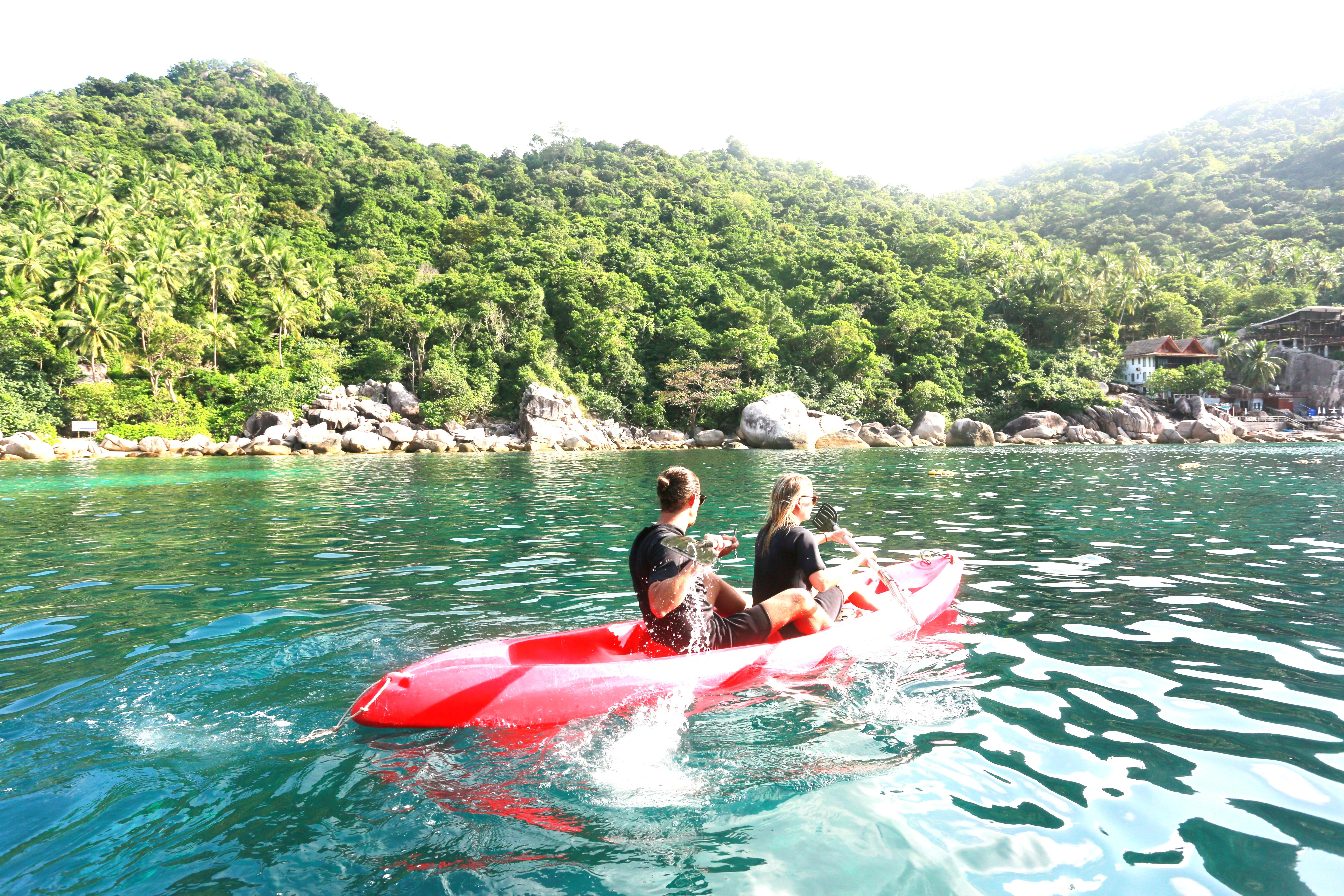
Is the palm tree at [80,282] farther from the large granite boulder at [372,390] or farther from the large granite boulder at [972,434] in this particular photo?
the large granite boulder at [972,434]

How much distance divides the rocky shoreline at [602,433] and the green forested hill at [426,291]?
88.2 inches

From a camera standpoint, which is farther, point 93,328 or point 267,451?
point 93,328

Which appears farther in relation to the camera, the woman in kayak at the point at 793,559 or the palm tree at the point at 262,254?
the palm tree at the point at 262,254

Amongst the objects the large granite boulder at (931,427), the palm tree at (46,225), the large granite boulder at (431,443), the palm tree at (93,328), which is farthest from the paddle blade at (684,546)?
the palm tree at (46,225)

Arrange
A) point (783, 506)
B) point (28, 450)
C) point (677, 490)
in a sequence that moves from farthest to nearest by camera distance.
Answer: point (28, 450) → point (783, 506) → point (677, 490)

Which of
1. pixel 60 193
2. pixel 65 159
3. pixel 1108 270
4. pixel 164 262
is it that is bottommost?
pixel 164 262

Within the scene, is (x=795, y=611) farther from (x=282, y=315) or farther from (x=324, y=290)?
(x=324, y=290)

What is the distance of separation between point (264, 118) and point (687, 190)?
51.8 m

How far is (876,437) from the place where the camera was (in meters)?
40.5

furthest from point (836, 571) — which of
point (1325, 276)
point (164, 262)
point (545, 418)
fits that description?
point (1325, 276)

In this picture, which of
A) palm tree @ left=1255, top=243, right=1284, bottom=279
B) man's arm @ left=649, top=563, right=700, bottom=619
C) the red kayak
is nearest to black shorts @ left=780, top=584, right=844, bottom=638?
the red kayak

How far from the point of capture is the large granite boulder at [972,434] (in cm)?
4003

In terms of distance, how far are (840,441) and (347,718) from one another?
3789cm

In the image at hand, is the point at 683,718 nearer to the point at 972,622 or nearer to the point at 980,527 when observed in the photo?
the point at 972,622
